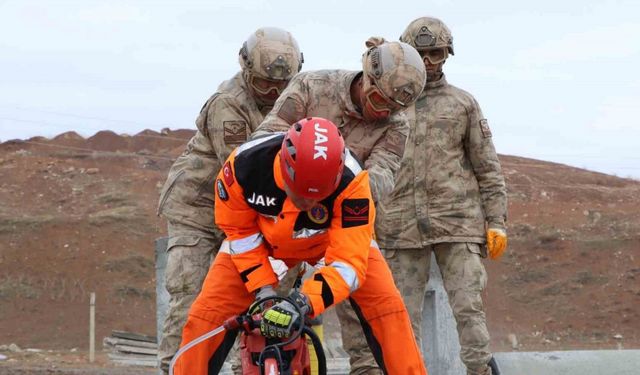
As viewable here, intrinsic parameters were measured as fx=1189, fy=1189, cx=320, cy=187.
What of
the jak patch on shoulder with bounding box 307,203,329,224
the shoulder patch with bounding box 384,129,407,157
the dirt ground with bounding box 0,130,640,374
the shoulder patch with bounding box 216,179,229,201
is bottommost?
the dirt ground with bounding box 0,130,640,374

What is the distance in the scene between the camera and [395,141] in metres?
7.77

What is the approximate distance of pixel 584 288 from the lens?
36.9 metres

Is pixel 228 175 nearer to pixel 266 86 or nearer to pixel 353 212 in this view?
pixel 353 212

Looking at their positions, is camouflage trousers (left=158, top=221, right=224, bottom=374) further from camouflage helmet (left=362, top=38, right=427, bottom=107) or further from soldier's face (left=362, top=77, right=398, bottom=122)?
camouflage helmet (left=362, top=38, right=427, bottom=107)

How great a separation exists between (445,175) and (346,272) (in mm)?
2997

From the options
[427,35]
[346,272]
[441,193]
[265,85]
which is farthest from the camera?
[427,35]

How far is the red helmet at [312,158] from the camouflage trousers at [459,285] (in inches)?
108

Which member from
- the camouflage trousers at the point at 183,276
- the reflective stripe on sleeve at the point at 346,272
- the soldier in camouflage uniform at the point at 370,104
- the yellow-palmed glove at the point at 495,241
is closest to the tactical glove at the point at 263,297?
the reflective stripe on sleeve at the point at 346,272

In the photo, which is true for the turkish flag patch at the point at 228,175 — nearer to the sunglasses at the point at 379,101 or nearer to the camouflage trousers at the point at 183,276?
the sunglasses at the point at 379,101

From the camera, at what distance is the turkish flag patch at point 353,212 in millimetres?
6496

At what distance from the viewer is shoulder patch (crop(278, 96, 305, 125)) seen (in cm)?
762

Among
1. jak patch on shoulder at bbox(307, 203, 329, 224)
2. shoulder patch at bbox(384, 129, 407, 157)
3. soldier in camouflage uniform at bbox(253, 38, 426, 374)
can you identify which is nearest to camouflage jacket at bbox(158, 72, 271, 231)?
soldier in camouflage uniform at bbox(253, 38, 426, 374)

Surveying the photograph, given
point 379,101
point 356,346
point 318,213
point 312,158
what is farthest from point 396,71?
point 356,346

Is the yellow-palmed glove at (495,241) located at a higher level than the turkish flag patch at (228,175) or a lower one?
lower
